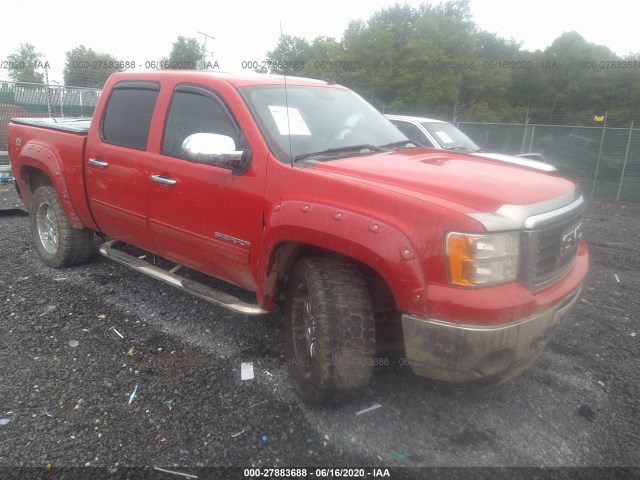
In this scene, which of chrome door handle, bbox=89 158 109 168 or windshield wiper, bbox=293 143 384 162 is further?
chrome door handle, bbox=89 158 109 168

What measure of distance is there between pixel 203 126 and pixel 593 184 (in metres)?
12.3

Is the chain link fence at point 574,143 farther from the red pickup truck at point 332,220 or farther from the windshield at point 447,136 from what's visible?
the red pickup truck at point 332,220

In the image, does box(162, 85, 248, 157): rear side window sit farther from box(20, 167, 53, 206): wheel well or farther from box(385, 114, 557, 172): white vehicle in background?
box(385, 114, 557, 172): white vehicle in background

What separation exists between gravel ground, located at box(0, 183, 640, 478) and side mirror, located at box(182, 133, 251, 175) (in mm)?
1340

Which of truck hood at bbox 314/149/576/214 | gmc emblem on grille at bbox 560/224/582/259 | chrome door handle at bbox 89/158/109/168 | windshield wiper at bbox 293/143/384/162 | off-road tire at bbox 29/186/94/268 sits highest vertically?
windshield wiper at bbox 293/143/384/162

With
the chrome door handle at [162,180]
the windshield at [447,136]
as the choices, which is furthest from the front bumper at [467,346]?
the windshield at [447,136]

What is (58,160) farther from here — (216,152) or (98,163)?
(216,152)

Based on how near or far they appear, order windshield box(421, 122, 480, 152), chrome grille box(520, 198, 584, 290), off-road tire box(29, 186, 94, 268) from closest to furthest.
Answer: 1. chrome grille box(520, 198, 584, 290)
2. off-road tire box(29, 186, 94, 268)
3. windshield box(421, 122, 480, 152)

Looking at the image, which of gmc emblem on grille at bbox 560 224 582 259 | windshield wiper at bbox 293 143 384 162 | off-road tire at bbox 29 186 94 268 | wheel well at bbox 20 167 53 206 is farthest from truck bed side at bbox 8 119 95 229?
gmc emblem on grille at bbox 560 224 582 259

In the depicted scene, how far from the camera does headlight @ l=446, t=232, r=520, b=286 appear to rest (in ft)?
6.93

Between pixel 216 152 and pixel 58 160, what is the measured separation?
2.47m

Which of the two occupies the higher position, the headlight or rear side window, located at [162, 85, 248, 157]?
rear side window, located at [162, 85, 248, 157]

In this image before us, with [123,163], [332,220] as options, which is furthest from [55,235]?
[332,220]

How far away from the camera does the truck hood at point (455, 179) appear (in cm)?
226
